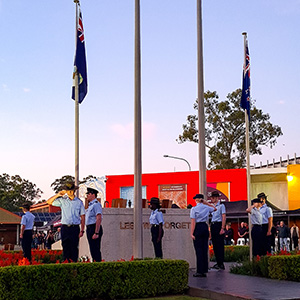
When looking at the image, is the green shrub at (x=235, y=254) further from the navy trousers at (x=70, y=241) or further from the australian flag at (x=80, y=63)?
the navy trousers at (x=70, y=241)

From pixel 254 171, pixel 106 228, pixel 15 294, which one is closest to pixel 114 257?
pixel 106 228

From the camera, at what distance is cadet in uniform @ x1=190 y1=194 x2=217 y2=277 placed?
40.2 ft

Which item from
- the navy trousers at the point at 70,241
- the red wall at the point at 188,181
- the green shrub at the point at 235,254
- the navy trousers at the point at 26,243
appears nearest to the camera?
the navy trousers at the point at 70,241

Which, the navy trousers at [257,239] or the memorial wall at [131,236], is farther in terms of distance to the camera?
the memorial wall at [131,236]

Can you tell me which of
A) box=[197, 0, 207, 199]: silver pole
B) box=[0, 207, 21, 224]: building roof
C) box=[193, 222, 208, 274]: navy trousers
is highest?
box=[197, 0, 207, 199]: silver pole

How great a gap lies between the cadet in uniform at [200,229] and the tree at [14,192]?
267 ft

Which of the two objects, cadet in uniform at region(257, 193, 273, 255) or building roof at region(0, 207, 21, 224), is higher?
building roof at region(0, 207, 21, 224)

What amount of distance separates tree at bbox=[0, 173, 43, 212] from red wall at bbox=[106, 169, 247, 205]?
1933 inches

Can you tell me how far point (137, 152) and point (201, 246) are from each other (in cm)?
250


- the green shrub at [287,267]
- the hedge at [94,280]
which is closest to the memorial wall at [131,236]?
the hedge at [94,280]

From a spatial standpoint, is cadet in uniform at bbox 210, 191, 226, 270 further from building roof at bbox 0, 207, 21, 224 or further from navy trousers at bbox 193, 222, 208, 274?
building roof at bbox 0, 207, 21, 224

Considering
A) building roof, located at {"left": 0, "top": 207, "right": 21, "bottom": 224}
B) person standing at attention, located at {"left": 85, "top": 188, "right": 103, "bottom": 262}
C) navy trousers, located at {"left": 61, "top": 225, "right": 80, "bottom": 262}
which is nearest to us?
navy trousers, located at {"left": 61, "top": 225, "right": 80, "bottom": 262}

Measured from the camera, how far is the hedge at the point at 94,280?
28.9ft

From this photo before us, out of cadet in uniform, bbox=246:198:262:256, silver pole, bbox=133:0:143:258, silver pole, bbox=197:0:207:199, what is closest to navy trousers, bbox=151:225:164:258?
silver pole, bbox=197:0:207:199
